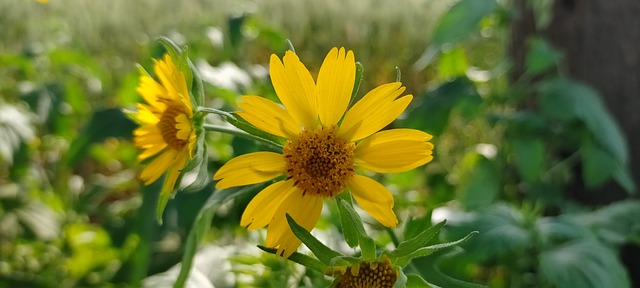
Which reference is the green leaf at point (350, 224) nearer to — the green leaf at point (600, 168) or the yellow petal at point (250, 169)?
the yellow petal at point (250, 169)

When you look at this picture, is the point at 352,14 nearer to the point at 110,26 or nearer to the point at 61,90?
the point at 110,26

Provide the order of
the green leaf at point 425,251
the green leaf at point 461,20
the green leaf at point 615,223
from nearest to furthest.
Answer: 1. the green leaf at point 425,251
2. the green leaf at point 615,223
3. the green leaf at point 461,20

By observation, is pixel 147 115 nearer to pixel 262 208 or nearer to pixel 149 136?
pixel 149 136

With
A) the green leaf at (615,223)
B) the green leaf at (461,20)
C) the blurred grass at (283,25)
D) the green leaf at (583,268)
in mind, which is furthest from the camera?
the blurred grass at (283,25)

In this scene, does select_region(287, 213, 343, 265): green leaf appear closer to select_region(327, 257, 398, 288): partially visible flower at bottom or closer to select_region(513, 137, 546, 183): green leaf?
select_region(327, 257, 398, 288): partially visible flower at bottom

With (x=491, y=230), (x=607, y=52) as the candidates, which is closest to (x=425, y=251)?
(x=491, y=230)

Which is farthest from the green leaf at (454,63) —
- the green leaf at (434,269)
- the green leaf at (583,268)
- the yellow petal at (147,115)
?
the yellow petal at (147,115)
